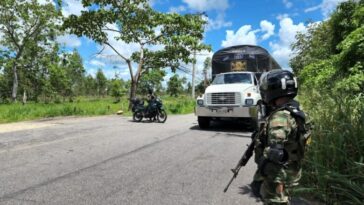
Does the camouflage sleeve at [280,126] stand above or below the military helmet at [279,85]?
below

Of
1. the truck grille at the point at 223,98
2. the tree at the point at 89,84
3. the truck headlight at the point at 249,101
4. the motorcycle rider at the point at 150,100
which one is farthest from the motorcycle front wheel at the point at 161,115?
the tree at the point at 89,84

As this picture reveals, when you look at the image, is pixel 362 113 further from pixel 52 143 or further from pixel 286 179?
pixel 52 143

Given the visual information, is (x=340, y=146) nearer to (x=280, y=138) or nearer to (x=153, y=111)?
(x=280, y=138)

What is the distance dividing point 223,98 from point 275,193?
911cm

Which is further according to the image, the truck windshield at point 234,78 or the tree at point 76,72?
the tree at point 76,72

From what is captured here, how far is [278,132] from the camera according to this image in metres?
2.63

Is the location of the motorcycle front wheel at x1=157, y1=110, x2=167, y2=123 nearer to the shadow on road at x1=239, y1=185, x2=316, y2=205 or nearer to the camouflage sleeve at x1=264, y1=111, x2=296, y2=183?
the shadow on road at x1=239, y1=185, x2=316, y2=205

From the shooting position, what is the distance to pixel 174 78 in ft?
240

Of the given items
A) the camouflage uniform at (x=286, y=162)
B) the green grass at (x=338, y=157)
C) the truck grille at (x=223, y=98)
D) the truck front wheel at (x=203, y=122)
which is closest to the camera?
the camouflage uniform at (x=286, y=162)

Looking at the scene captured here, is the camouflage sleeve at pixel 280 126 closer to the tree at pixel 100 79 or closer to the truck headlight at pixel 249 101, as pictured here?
Answer: the truck headlight at pixel 249 101

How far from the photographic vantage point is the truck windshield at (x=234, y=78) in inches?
499

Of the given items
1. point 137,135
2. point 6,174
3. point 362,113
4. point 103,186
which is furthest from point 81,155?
point 362,113

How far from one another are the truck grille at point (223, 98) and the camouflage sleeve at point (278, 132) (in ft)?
29.3

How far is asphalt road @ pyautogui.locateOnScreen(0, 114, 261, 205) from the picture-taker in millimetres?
4637
